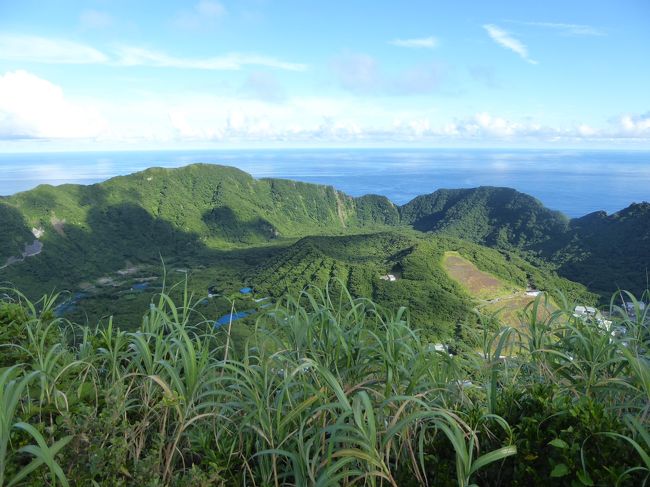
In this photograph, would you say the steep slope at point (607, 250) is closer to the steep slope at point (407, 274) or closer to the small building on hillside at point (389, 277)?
the steep slope at point (407, 274)

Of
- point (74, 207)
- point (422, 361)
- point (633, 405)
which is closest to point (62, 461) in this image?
point (422, 361)

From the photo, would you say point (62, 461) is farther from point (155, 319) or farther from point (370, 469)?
point (370, 469)

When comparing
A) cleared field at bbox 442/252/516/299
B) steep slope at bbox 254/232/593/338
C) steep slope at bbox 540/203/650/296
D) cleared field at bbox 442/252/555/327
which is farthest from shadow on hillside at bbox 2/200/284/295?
steep slope at bbox 540/203/650/296

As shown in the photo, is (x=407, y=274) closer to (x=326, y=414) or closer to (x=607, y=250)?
(x=607, y=250)

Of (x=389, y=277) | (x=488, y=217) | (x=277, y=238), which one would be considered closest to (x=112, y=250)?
(x=277, y=238)

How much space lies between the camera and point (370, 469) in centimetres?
158

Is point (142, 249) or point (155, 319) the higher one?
point (155, 319)

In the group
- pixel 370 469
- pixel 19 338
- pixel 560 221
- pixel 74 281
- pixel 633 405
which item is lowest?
pixel 74 281

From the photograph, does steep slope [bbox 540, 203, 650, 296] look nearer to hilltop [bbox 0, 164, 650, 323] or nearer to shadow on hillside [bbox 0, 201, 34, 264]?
hilltop [bbox 0, 164, 650, 323]

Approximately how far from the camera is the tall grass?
156cm

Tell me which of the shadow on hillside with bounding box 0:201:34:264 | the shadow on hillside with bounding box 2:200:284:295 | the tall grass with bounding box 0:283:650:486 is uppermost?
the tall grass with bounding box 0:283:650:486

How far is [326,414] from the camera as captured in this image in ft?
6.53

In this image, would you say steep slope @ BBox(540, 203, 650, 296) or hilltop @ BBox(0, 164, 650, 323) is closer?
hilltop @ BBox(0, 164, 650, 323)

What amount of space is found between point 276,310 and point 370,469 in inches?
47.8
